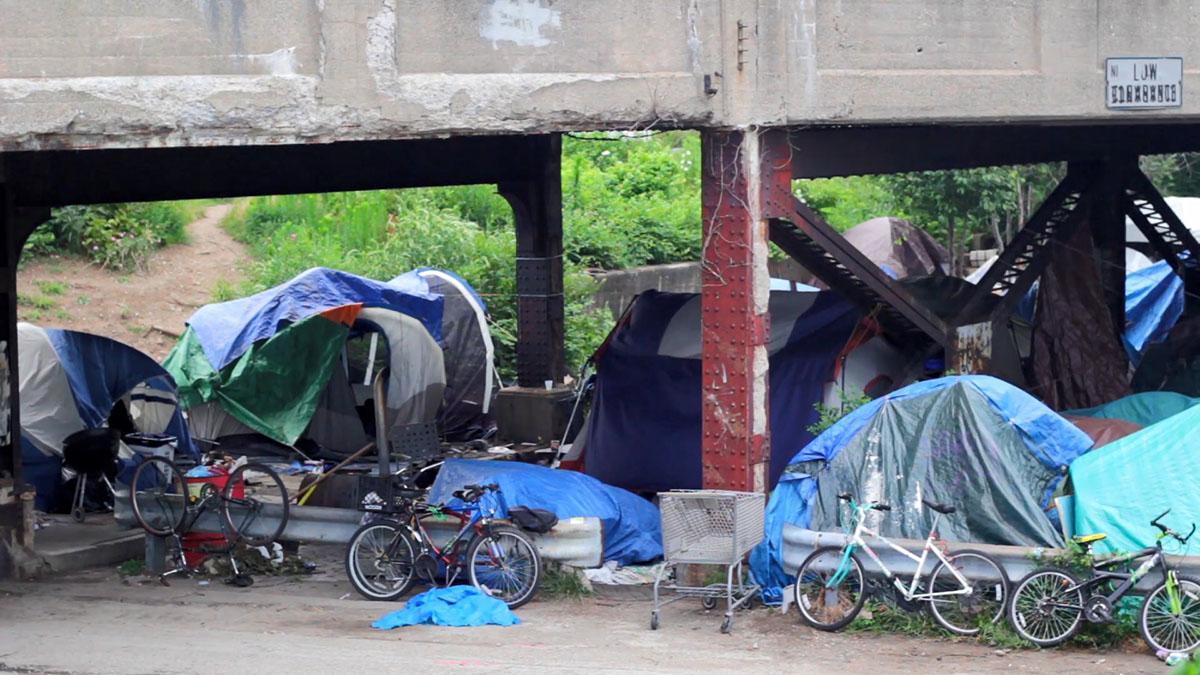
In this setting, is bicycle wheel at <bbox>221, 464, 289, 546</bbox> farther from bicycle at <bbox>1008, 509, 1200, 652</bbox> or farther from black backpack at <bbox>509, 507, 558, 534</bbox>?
bicycle at <bbox>1008, 509, 1200, 652</bbox>

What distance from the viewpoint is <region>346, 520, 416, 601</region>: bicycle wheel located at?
36.8 feet

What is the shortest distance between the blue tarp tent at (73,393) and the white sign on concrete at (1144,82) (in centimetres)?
1129

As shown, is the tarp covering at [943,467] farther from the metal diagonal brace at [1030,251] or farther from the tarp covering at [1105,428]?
the metal diagonal brace at [1030,251]

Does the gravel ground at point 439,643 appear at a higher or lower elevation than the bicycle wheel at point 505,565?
lower

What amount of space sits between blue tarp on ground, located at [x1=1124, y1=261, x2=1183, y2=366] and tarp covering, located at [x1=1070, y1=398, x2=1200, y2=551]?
38.6 ft

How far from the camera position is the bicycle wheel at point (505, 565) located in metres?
10.8

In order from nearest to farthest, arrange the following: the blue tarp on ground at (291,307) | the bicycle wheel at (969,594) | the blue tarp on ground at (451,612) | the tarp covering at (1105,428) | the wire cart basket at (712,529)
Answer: the bicycle wheel at (969,594), the wire cart basket at (712,529), the blue tarp on ground at (451,612), the tarp covering at (1105,428), the blue tarp on ground at (291,307)

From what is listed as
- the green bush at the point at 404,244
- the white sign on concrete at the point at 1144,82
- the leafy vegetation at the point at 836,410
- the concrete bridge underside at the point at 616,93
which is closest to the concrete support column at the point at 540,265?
the concrete bridge underside at the point at 616,93

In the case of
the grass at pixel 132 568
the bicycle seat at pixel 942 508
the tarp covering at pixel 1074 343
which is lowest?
the grass at pixel 132 568

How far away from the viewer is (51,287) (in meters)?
25.9

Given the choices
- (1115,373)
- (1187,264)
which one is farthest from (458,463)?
(1187,264)

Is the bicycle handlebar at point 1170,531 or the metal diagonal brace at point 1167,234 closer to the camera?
the bicycle handlebar at point 1170,531

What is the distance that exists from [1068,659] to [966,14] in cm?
518

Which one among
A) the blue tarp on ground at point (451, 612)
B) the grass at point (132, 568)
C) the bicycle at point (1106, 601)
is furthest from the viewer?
the grass at point (132, 568)
